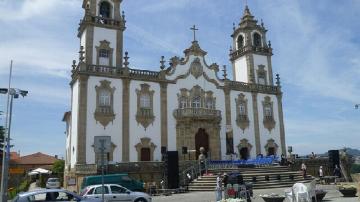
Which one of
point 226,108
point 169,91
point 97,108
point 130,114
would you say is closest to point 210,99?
point 226,108

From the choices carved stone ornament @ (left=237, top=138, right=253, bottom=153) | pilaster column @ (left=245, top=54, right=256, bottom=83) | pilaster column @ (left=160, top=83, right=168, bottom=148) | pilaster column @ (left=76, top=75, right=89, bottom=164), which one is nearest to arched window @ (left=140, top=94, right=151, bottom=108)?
pilaster column @ (left=160, top=83, right=168, bottom=148)

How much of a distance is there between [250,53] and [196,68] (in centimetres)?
839

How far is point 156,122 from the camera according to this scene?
3716 cm

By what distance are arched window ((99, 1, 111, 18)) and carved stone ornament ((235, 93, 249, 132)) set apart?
640 inches

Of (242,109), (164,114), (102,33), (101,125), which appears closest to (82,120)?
(101,125)

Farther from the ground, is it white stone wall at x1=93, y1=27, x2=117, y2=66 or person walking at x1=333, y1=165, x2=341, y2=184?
white stone wall at x1=93, y1=27, x2=117, y2=66

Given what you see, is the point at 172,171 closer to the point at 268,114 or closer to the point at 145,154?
the point at 145,154

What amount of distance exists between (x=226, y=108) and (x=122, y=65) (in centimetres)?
1198

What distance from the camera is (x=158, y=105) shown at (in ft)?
124

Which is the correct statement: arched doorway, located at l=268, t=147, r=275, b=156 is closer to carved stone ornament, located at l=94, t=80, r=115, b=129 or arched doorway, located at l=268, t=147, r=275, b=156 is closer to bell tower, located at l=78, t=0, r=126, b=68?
carved stone ornament, located at l=94, t=80, r=115, b=129

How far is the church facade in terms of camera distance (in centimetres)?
3466

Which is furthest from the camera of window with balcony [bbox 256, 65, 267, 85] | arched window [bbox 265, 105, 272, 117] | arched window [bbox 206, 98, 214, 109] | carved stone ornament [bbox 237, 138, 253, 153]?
window with balcony [bbox 256, 65, 267, 85]

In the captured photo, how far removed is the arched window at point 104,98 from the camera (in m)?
35.0

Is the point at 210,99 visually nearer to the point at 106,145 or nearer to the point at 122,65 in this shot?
the point at 122,65
